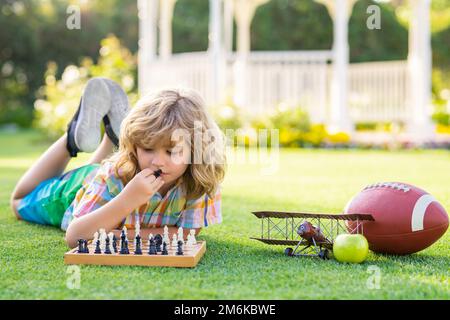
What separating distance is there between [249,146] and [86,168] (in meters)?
7.76

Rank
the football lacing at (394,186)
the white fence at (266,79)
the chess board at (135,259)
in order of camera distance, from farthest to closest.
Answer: the white fence at (266,79) → the football lacing at (394,186) → the chess board at (135,259)

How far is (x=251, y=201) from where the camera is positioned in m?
5.26

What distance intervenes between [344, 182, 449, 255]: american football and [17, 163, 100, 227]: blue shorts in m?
1.74

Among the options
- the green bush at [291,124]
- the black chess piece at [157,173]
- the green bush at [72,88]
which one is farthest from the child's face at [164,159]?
the green bush at [72,88]

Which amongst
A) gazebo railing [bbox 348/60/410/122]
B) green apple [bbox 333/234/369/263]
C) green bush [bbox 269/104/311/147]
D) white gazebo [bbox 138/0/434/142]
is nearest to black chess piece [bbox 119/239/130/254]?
green apple [bbox 333/234/369/263]

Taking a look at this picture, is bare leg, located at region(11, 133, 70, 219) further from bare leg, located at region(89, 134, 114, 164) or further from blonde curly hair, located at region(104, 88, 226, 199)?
blonde curly hair, located at region(104, 88, 226, 199)

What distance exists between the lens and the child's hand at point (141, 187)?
2.85 meters

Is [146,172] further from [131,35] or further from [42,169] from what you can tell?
[131,35]

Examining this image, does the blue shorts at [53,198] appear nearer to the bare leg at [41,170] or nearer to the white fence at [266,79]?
the bare leg at [41,170]

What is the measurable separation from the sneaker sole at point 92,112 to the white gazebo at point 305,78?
25.7ft

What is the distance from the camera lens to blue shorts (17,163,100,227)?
392 cm

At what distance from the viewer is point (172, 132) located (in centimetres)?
288
